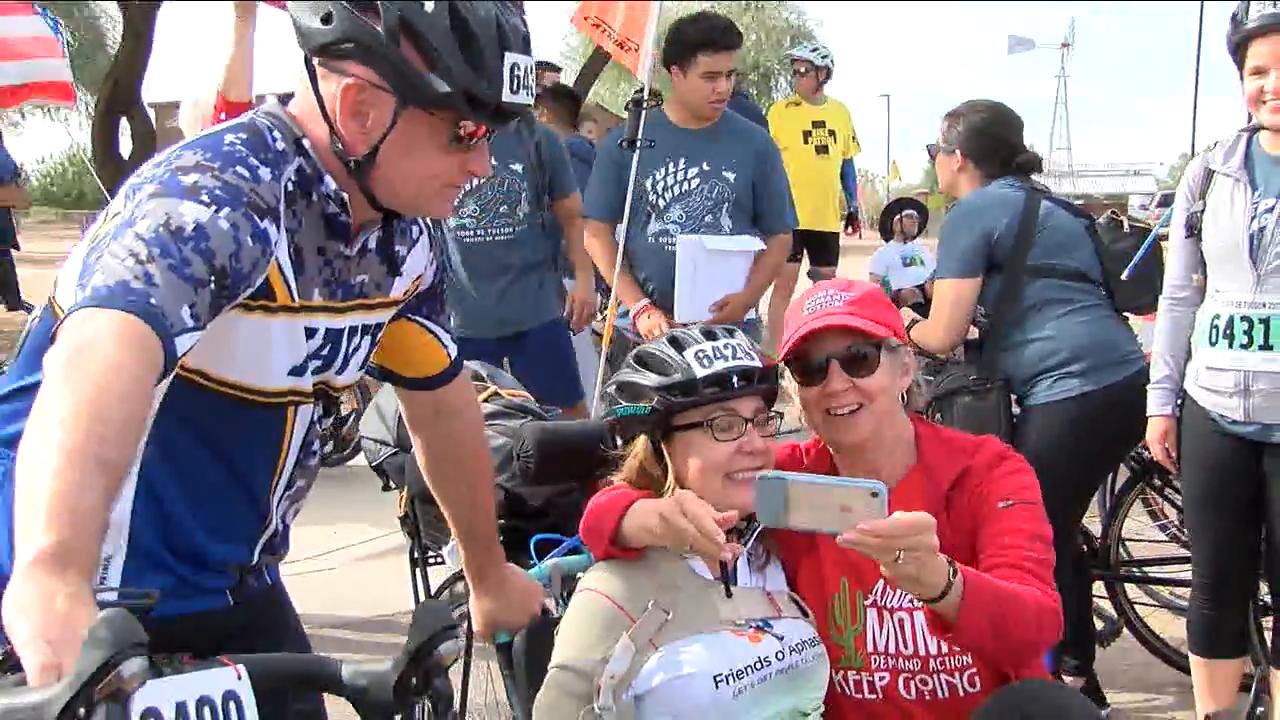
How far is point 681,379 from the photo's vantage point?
232cm

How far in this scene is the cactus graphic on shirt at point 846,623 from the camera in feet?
7.66

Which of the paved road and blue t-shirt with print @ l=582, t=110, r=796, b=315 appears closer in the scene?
the paved road

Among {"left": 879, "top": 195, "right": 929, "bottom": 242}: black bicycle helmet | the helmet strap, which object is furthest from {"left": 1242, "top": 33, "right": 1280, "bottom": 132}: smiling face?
{"left": 879, "top": 195, "right": 929, "bottom": 242}: black bicycle helmet

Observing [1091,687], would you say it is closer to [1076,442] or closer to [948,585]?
[1076,442]

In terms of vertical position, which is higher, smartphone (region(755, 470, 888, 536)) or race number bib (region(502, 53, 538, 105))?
race number bib (region(502, 53, 538, 105))

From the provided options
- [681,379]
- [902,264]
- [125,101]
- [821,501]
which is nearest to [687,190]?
[681,379]

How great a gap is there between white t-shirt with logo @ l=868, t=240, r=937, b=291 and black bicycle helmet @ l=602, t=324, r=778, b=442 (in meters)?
5.35

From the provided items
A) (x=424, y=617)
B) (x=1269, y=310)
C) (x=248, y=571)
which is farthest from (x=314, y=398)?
(x=1269, y=310)

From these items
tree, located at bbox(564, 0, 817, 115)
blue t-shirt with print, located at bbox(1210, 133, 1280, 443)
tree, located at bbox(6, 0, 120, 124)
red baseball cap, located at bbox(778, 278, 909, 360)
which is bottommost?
red baseball cap, located at bbox(778, 278, 909, 360)

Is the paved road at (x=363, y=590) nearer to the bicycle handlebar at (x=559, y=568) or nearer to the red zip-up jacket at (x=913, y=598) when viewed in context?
the bicycle handlebar at (x=559, y=568)

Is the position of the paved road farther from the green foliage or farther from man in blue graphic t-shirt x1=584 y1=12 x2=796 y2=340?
the green foliage

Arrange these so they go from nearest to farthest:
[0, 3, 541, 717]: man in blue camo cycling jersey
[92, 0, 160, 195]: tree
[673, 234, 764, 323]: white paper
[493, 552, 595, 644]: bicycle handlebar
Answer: [0, 3, 541, 717]: man in blue camo cycling jersey, [493, 552, 595, 644]: bicycle handlebar, [673, 234, 764, 323]: white paper, [92, 0, 160, 195]: tree

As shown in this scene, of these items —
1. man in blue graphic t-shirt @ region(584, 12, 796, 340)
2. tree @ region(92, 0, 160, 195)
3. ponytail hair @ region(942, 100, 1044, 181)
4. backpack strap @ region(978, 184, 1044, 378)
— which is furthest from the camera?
tree @ region(92, 0, 160, 195)

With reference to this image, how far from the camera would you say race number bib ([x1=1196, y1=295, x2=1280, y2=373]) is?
3.20 meters
